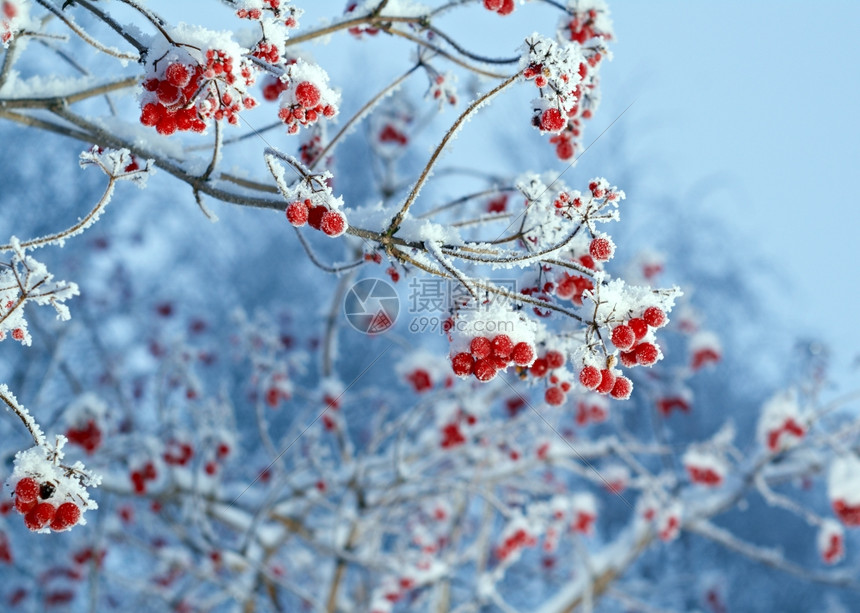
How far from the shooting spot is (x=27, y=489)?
123 centimetres

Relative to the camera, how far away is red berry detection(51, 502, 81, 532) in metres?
1.25

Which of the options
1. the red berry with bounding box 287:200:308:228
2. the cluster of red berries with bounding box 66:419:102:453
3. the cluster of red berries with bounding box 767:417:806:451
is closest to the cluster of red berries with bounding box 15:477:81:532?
the red berry with bounding box 287:200:308:228

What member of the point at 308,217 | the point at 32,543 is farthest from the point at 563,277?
the point at 32,543

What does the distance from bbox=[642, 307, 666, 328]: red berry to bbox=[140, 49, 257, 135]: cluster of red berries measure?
0.95 meters

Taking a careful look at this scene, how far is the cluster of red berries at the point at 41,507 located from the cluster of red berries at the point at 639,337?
1.15 metres

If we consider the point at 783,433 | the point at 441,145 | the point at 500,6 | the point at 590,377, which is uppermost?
the point at 783,433

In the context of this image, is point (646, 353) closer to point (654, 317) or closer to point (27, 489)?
point (654, 317)

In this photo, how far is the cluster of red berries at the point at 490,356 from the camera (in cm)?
141

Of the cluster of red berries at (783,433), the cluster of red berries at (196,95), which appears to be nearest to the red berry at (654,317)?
the cluster of red berries at (196,95)

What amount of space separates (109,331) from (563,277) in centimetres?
969

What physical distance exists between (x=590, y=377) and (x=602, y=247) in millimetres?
297

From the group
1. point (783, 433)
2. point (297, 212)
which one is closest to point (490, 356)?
point (297, 212)

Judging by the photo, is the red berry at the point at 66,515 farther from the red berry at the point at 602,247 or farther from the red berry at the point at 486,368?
the red berry at the point at 602,247

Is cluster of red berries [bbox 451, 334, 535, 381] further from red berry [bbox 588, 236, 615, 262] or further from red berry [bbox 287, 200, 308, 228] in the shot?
red berry [bbox 287, 200, 308, 228]
